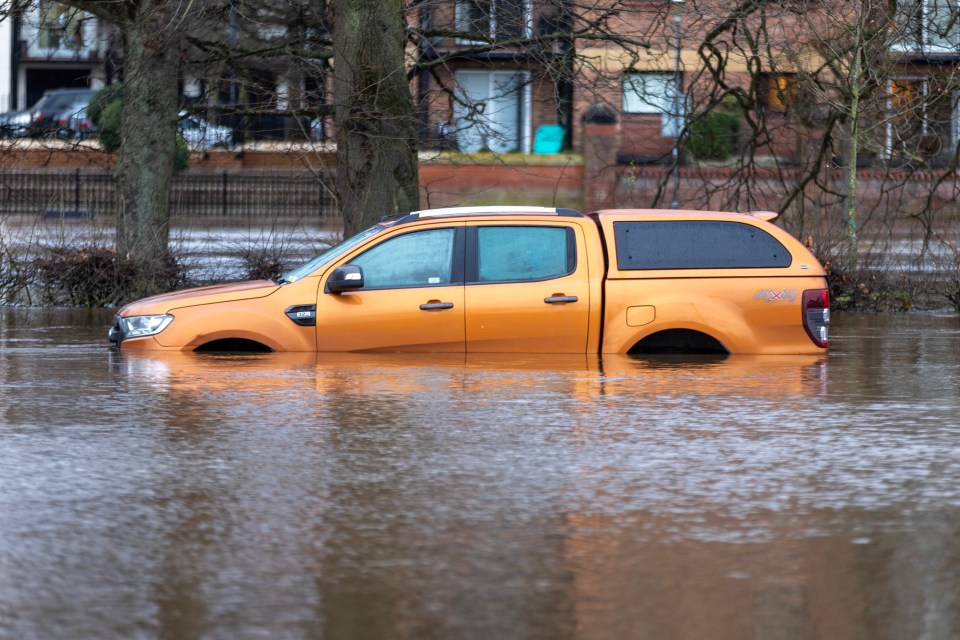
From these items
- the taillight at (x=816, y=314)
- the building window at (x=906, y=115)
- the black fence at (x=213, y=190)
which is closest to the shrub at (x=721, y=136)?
the black fence at (x=213, y=190)

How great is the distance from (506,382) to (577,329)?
3.27 ft

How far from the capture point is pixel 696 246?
11.2 meters

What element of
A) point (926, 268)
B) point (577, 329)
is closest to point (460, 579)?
point (577, 329)

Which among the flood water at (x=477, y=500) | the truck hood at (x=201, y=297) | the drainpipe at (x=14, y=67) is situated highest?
the drainpipe at (x=14, y=67)

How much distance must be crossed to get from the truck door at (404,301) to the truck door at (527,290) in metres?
0.13

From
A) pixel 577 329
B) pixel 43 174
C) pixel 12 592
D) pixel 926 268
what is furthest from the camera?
pixel 43 174

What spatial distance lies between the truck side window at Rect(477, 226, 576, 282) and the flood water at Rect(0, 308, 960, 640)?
66 centimetres

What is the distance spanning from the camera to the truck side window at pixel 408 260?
1114 centimetres

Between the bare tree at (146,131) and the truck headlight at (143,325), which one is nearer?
the truck headlight at (143,325)

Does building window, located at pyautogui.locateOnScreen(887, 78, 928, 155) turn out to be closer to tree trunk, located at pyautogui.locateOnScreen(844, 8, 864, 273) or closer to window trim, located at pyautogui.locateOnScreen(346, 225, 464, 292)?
tree trunk, located at pyautogui.locateOnScreen(844, 8, 864, 273)

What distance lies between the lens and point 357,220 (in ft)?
57.1

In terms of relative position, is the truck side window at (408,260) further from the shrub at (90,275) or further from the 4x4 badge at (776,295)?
the shrub at (90,275)

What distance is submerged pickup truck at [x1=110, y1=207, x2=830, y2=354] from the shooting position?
11.0m

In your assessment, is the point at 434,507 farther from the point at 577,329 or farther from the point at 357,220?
the point at 357,220
